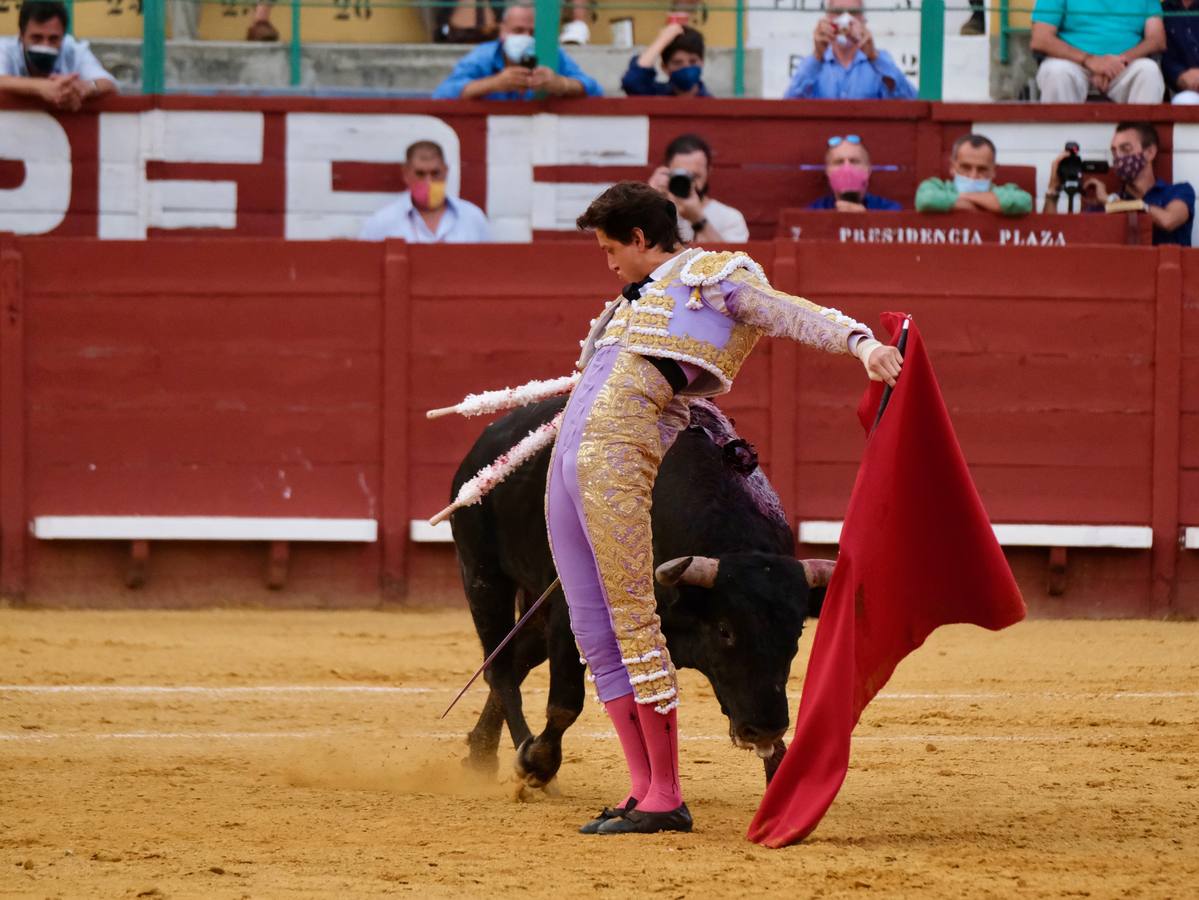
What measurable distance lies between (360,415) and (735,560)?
4.36 metres

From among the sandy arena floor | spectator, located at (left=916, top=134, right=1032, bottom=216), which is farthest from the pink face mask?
the sandy arena floor

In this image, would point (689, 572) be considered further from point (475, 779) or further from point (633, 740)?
point (475, 779)

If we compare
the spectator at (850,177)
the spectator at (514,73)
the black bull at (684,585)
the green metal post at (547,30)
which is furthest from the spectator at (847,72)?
the black bull at (684,585)

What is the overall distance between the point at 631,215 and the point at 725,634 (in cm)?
84

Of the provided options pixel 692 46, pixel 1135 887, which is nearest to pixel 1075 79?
pixel 692 46

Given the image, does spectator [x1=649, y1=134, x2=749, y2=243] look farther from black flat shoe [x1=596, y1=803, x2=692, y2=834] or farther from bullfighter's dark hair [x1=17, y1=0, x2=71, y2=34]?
black flat shoe [x1=596, y1=803, x2=692, y2=834]

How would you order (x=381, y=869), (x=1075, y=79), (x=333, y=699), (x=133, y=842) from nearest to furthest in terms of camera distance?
(x=381, y=869)
(x=133, y=842)
(x=333, y=699)
(x=1075, y=79)

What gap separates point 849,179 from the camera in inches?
A: 324

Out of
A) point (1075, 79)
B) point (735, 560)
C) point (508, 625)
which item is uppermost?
point (1075, 79)

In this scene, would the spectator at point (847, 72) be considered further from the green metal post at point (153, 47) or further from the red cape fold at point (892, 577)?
the red cape fold at point (892, 577)

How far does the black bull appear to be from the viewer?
149 inches

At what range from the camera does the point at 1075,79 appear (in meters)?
8.52

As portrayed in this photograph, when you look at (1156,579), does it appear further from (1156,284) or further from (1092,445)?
(1156,284)

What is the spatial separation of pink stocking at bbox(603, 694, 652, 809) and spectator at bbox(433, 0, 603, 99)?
5.00 m
